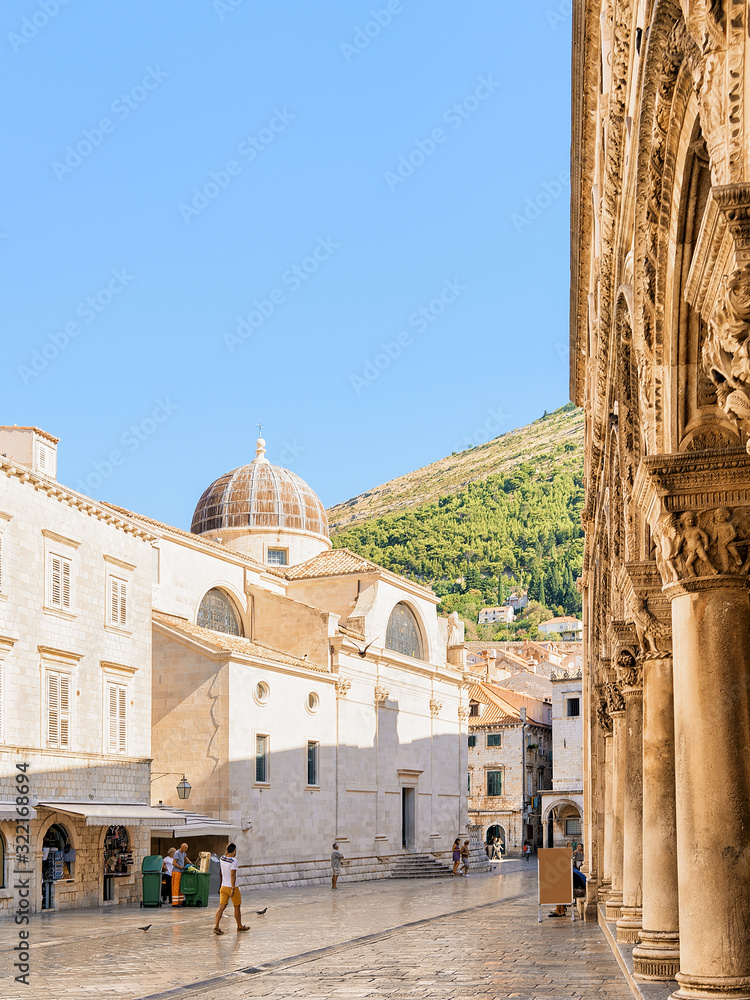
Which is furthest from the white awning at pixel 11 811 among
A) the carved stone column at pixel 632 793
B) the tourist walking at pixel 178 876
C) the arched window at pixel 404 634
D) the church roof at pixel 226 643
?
the arched window at pixel 404 634

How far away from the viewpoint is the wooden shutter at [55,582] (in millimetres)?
26625

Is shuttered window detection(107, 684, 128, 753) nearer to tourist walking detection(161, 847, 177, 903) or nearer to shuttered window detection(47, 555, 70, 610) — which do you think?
shuttered window detection(47, 555, 70, 610)

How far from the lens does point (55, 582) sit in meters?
26.9

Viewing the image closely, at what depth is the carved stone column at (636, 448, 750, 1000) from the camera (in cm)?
652

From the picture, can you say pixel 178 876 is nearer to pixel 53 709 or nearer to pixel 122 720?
pixel 122 720

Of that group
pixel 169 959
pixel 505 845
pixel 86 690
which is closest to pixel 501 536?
pixel 505 845

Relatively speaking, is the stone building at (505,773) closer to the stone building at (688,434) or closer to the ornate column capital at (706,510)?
the stone building at (688,434)

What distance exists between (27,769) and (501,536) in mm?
140779

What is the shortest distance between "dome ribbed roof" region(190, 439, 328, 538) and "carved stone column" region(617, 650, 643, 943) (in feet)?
126

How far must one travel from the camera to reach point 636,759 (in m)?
12.7

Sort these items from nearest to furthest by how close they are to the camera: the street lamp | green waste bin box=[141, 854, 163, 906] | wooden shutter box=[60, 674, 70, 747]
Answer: green waste bin box=[141, 854, 163, 906], wooden shutter box=[60, 674, 70, 747], the street lamp

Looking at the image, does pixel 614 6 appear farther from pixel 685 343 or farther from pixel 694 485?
pixel 694 485

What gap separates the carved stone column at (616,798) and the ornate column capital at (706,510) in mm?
7862

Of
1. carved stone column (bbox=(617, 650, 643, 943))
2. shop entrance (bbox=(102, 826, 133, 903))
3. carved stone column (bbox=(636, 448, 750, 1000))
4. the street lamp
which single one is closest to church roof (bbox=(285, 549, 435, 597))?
the street lamp
